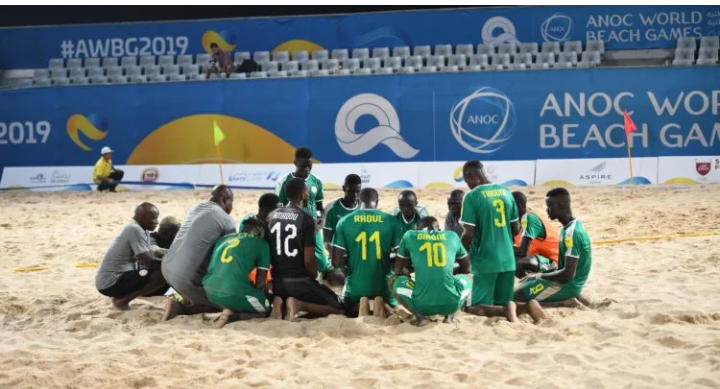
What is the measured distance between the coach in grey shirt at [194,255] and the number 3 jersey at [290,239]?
60 centimetres

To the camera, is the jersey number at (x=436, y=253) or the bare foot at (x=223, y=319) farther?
the bare foot at (x=223, y=319)

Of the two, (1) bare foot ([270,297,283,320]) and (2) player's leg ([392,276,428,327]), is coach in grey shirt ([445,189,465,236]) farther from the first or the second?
(1) bare foot ([270,297,283,320])

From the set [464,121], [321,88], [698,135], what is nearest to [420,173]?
[464,121]

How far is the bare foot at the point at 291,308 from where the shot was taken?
8227 millimetres

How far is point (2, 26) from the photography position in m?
26.8

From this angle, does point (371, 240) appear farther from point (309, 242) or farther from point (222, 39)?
point (222, 39)

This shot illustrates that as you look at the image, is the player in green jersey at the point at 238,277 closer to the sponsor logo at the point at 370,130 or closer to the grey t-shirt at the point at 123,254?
the grey t-shirt at the point at 123,254

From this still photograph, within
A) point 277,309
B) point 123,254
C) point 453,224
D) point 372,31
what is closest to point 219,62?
point 372,31

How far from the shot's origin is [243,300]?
832 cm

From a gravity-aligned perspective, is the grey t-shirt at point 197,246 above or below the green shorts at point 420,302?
above

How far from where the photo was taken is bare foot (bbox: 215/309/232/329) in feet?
26.9

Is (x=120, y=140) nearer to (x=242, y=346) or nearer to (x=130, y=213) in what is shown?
(x=130, y=213)

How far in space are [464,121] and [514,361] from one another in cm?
1446

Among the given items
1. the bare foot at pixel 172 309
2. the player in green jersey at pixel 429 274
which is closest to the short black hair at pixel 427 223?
the player in green jersey at pixel 429 274
